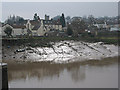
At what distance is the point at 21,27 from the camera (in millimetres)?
32469

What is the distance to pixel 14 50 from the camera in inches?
790

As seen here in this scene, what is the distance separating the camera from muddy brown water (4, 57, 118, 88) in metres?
9.19

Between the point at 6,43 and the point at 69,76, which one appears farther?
the point at 6,43

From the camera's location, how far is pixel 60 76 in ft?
35.6

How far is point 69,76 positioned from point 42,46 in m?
11.9

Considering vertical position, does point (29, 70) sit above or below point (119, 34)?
below

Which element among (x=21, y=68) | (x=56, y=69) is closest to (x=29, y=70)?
(x=21, y=68)

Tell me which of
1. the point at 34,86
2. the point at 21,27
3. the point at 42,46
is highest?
the point at 21,27

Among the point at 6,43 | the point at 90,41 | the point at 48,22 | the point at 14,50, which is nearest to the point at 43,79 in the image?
the point at 14,50

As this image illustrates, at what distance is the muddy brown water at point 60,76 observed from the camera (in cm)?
919

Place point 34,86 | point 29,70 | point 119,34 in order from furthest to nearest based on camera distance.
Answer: point 119,34 < point 29,70 < point 34,86

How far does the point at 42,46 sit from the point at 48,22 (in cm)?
2043

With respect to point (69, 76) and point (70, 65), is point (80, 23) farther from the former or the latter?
point (69, 76)

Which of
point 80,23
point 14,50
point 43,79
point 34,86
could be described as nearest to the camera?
point 34,86
